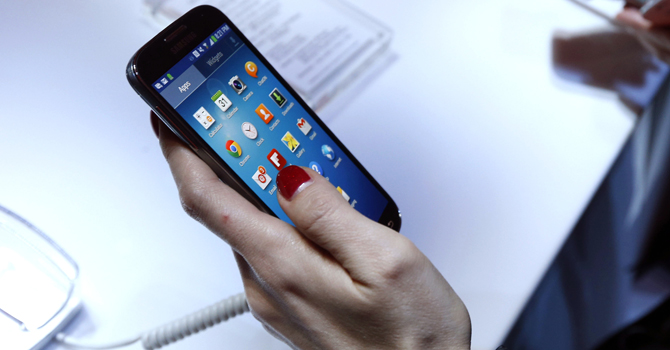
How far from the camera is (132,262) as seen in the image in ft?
1.65

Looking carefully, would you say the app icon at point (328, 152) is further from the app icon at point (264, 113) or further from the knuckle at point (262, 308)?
the knuckle at point (262, 308)

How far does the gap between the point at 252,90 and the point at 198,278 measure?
0.23 m

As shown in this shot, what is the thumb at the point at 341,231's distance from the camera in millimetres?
351

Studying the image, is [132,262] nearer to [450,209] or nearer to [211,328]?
[211,328]

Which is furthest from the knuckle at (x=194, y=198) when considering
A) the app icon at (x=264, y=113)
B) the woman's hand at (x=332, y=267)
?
the app icon at (x=264, y=113)

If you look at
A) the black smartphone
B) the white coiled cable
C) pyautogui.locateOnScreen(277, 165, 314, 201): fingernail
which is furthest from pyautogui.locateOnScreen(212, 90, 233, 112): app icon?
the white coiled cable

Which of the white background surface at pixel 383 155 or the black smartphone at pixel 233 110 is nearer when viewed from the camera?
the black smartphone at pixel 233 110

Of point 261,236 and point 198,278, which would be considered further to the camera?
point 198,278

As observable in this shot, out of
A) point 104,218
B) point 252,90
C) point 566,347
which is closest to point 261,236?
point 252,90

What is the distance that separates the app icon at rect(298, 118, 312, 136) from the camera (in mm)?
479

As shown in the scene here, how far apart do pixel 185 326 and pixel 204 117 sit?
0.74 feet

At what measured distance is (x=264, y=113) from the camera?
0.46 meters

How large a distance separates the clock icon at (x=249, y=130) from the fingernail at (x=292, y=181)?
74 mm

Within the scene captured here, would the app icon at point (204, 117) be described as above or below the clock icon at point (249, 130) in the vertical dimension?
above
